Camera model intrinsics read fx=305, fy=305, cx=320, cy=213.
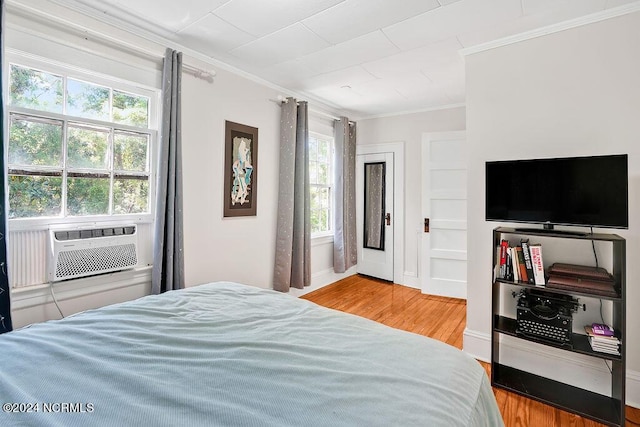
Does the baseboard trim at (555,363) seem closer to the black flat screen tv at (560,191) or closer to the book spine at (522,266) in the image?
the book spine at (522,266)

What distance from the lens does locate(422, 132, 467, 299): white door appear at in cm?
398

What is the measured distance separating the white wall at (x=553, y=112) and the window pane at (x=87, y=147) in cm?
287

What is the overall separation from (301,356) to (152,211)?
2042 mm

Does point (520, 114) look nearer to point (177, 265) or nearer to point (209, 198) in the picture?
point (209, 198)

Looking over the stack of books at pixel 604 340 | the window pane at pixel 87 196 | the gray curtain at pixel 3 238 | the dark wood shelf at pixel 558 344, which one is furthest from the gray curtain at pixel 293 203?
the stack of books at pixel 604 340

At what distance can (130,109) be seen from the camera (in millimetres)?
2416

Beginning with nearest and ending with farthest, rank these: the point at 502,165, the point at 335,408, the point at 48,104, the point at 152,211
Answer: the point at 335,408
the point at 48,104
the point at 502,165
the point at 152,211

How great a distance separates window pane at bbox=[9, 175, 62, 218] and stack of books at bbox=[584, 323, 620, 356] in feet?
11.6

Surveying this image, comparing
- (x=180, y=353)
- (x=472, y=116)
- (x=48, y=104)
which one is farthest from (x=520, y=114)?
(x=48, y=104)

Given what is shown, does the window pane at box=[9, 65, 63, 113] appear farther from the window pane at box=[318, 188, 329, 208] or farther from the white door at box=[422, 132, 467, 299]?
the white door at box=[422, 132, 467, 299]

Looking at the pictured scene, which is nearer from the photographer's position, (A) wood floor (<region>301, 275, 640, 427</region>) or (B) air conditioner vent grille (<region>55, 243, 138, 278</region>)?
(A) wood floor (<region>301, 275, 640, 427</region>)

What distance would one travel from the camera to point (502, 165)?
7.38ft

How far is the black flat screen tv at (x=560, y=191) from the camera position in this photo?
183 cm

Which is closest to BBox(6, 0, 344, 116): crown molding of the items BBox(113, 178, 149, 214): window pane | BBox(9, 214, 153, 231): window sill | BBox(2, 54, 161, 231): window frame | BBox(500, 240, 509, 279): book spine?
BBox(2, 54, 161, 231): window frame
